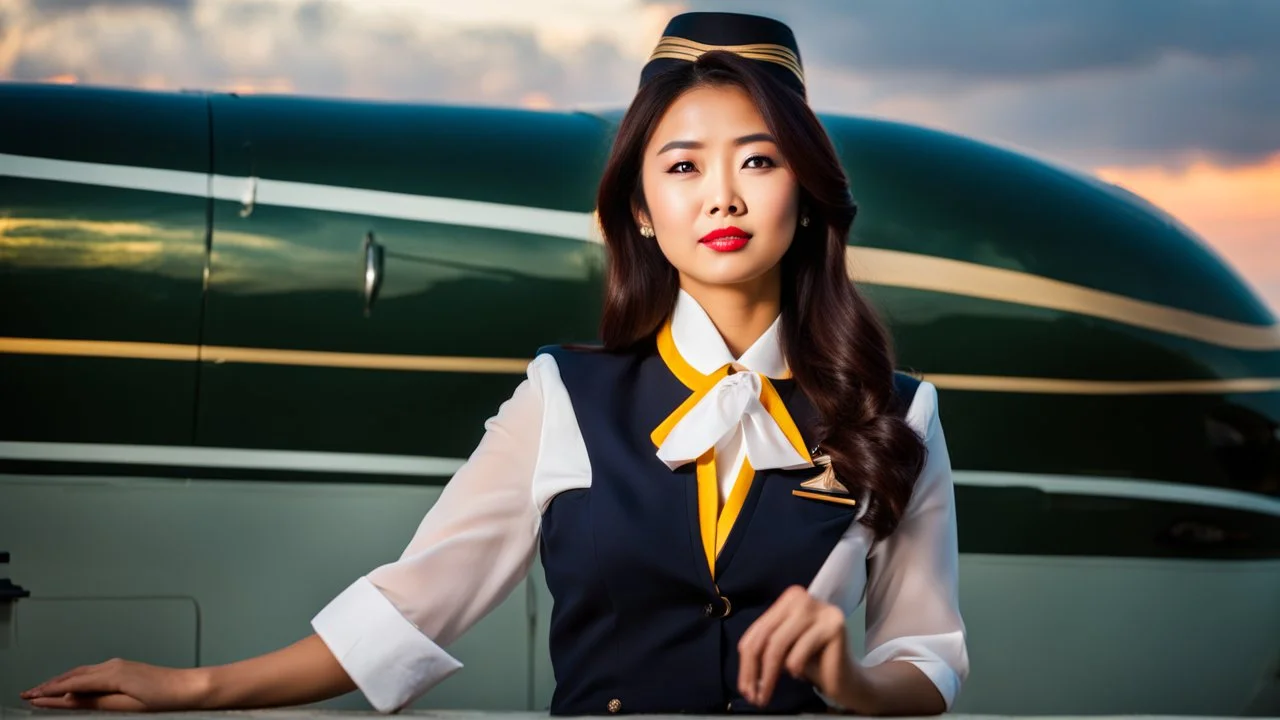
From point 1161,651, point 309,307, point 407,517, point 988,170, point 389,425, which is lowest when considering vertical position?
point 1161,651

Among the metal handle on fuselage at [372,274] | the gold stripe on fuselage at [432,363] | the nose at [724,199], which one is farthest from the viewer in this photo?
the metal handle on fuselage at [372,274]

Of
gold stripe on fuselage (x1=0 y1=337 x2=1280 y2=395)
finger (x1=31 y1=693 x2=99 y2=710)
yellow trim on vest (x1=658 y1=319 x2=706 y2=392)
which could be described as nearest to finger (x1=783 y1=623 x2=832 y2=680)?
yellow trim on vest (x1=658 y1=319 x2=706 y2=392)

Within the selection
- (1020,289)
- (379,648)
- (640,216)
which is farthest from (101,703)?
(1020,289)

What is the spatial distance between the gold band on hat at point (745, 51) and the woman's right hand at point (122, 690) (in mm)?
841

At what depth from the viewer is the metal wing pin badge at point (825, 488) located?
148cm

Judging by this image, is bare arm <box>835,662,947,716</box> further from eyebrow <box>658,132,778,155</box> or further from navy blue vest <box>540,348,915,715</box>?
eyebrow <box>658,132,778,155</box>

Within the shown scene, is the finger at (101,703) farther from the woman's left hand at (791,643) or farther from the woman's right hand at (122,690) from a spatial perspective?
the woman's left hand at (791,643)

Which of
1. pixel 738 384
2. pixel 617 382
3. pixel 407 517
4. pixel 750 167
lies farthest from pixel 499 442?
pixel 407 517

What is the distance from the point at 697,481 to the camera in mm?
1478

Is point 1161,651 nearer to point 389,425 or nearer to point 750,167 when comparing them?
point 389,425

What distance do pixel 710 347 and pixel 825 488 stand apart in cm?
21

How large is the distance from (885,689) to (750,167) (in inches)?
21.9

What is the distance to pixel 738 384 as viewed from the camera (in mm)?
1516

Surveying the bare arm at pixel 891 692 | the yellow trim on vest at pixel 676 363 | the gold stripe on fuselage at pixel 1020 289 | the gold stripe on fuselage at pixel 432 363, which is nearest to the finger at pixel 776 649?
the bare arm at pixel 891 692
